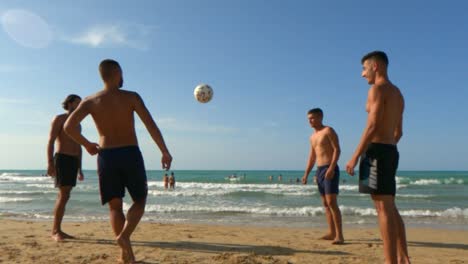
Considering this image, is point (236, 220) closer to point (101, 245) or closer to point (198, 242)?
point (198, 242)

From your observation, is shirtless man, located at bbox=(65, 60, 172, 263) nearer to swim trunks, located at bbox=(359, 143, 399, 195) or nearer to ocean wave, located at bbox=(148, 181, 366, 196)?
swim trunks, located at bbox=(359, 143, 399, 195)

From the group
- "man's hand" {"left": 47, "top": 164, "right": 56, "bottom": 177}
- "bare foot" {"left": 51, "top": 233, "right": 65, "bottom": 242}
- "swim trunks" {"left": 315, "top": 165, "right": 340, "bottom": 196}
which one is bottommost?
"bare foot" {"left": 51, "top": 233, "right": 65, "bottom": 242}

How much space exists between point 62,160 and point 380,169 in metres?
4.29

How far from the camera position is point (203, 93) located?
9.25m

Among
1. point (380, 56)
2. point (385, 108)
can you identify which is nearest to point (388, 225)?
point (385, 108)

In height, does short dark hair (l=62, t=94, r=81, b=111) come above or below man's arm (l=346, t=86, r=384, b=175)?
above

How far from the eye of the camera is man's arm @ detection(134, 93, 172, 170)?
3668 millimetres

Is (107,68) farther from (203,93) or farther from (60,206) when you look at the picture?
(203,93)

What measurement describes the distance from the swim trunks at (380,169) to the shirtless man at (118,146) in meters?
1.83

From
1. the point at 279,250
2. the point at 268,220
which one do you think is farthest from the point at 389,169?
the point at 268,220

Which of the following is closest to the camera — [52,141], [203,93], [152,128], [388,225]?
[388,225]

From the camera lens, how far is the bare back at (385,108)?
11.4ft

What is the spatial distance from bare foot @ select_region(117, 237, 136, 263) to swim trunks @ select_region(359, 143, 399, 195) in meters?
2.28

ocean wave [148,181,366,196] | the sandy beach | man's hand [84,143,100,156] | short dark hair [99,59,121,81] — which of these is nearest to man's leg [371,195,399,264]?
the sandy beach
